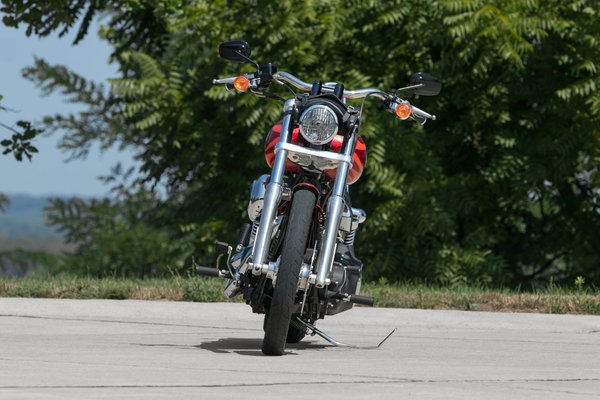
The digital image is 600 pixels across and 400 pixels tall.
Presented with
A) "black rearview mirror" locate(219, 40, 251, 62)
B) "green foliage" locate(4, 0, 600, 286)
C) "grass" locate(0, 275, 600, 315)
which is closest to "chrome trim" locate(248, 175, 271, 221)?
"black rearview mirror" locate(219, 40, 251, 62)

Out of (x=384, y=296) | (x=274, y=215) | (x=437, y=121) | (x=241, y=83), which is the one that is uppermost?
(x=437, y=121)

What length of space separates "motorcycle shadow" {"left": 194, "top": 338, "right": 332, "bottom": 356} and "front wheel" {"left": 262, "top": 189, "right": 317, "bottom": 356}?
268 millimetres

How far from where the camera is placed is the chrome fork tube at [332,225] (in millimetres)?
7293

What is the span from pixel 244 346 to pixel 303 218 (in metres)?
1.19

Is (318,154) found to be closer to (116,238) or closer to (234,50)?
(234,50)

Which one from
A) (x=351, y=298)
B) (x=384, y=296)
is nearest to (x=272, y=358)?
(x=351, y=298)

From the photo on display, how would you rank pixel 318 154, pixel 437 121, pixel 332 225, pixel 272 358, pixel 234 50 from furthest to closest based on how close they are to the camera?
pixel 437 121 → pixel 234 50 → pixel 318 154 → pixel 332 225 → pixel 272 358

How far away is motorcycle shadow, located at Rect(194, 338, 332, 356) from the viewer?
25.2ft

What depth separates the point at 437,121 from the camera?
59.3 ft

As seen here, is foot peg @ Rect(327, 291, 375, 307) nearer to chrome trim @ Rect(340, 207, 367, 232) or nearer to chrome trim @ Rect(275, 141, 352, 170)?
chrome trim @ Rect(340, 207, 367, 232)

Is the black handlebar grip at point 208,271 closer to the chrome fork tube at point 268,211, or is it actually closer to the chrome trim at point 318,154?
the chrome fork tube at point 268,211

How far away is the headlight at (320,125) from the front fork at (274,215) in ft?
0.46

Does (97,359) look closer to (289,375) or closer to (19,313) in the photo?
(289,375)

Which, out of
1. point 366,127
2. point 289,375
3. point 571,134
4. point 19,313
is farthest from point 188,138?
point 289,375
